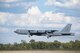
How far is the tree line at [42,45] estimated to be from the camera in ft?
15.7

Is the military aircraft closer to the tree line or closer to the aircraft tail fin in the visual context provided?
the aircraft tail fin

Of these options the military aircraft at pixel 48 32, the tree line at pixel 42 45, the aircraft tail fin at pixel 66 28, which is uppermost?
the aircraft tail fin at pixel 66 28

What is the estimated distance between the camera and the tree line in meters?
4.79

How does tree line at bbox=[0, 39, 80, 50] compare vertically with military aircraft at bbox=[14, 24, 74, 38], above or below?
below

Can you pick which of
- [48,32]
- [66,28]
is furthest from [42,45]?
[66,28]

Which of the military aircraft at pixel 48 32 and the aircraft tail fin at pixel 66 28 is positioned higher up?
the aircraft tail fin at pixel 66 28

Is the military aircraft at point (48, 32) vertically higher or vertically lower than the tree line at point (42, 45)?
higher

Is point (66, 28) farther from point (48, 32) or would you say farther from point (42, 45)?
point (42, 45)

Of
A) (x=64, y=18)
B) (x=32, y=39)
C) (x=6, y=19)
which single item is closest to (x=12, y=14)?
(x=6, y=19)

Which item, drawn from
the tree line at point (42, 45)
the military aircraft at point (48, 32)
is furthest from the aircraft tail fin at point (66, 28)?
the tree line at point (42, 45)

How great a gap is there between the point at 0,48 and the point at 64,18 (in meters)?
1.40

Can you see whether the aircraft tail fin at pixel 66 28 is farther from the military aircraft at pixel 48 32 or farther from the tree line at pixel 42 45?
the tree line at pixel 42 45

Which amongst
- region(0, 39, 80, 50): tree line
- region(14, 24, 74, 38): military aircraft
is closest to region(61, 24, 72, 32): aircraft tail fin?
region(14, 24, 74, 38): military aircraft

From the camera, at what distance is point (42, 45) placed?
481cm
